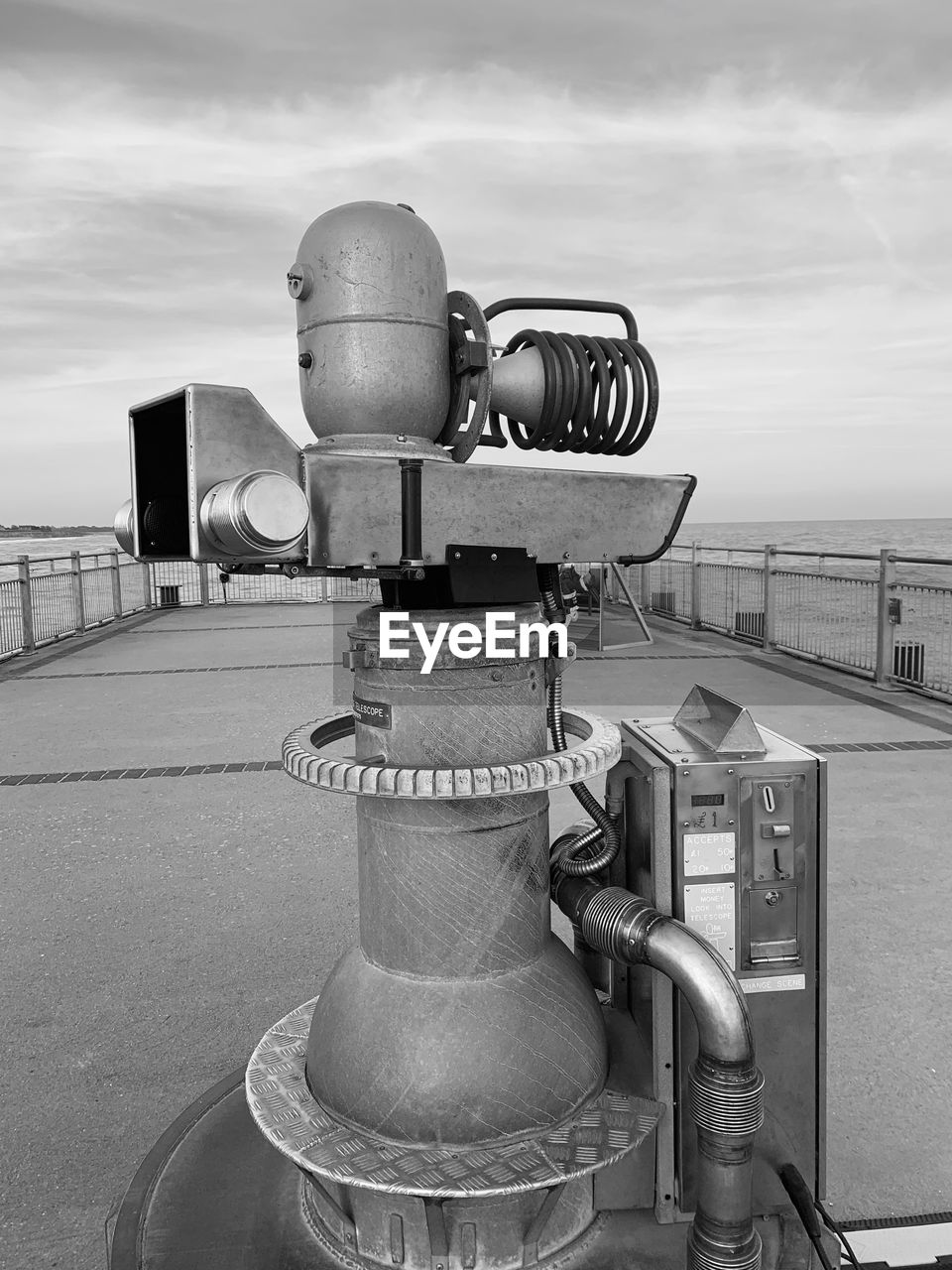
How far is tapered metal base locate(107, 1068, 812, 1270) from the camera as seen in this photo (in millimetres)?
2143

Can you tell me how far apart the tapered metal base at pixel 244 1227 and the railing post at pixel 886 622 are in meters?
7.29

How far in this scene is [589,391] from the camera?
2045mm

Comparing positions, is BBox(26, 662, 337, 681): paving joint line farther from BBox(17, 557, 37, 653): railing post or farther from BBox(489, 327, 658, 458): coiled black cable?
BBox(489, 327, 658, 458): coiled black cable

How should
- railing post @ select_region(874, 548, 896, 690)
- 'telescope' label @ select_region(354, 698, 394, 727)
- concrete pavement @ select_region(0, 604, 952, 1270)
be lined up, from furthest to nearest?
railing post @ select_region(874, 548, 896, 690) < concrete pavement @ select_region(0, 604, 952, 1270) < 'telescope' label @ select_region(354, 698, 394, 727)

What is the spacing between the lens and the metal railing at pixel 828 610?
8.73 metres

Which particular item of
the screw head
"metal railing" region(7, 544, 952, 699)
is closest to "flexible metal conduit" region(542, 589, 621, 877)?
the screw head

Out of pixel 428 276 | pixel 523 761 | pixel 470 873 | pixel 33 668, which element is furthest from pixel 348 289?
pixel 33 668

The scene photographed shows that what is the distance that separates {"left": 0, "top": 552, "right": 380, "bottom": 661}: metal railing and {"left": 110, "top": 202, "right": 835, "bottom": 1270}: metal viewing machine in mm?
4635

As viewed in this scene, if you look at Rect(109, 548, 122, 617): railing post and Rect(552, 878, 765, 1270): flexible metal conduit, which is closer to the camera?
Rect(552, 878, 765, 1270): flexible metal conduit

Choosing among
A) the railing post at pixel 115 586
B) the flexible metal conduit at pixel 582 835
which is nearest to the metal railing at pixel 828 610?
the flexible metal conduit at pixel 582 835

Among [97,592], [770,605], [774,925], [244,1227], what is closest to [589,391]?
[774,925]

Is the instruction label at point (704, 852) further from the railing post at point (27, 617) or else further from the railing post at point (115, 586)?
the railing post at point (115, 586)

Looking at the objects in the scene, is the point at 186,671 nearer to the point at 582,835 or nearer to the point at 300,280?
the point at 582,835

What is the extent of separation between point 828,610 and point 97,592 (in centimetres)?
1118
